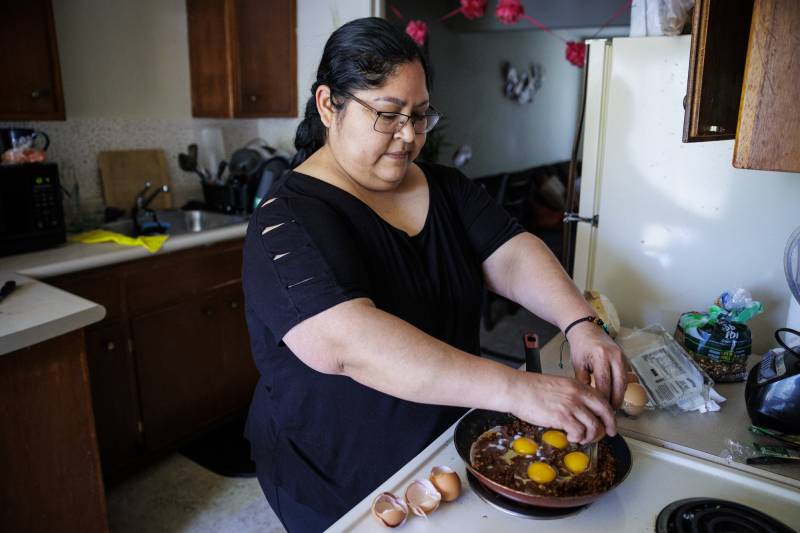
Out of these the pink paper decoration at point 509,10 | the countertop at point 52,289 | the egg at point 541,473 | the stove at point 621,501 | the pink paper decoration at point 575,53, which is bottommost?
the stove at point 621,501

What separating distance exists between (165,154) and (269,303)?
97.4 inches

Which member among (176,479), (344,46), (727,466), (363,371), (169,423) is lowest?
(176,479)

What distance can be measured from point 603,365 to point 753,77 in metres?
0.57

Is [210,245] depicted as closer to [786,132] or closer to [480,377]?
[480,377]

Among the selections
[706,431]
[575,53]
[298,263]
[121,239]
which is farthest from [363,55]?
[575,53]

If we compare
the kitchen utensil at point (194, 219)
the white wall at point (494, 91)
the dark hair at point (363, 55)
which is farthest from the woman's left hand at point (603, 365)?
the white wall at point (494, 91)

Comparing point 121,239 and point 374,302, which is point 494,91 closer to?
point 121,239

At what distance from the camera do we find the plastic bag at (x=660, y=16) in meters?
1.87

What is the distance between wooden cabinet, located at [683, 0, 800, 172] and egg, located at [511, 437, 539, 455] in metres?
0.62

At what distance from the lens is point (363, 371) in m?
0.97

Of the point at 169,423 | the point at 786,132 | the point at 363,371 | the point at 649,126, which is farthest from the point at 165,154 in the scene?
the point at 786,132

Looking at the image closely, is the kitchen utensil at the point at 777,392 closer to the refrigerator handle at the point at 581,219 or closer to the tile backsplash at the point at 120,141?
the refrigerator handle at the point at 581,219

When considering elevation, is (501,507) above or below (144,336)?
above

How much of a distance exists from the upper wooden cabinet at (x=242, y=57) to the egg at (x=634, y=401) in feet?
8.06
